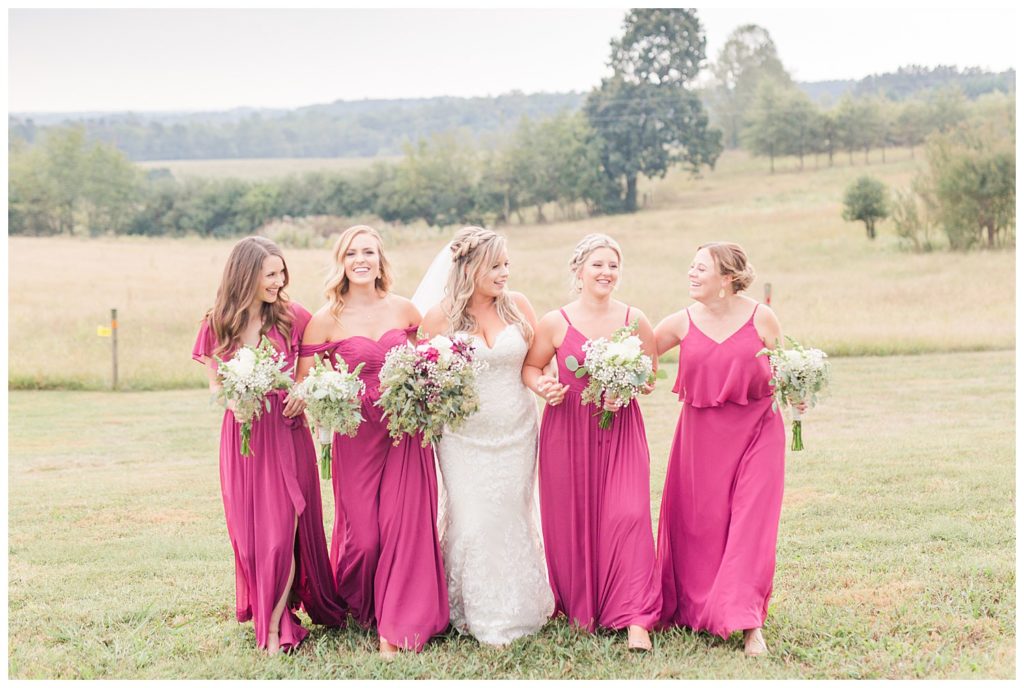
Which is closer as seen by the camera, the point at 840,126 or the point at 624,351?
the point at 624,351

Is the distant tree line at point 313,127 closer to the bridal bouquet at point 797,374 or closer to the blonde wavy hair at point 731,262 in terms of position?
the blonde wavy hair at point 731,262

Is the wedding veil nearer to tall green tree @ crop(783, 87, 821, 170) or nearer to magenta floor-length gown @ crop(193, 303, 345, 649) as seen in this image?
magenta floor-length gown @ crop(193, 303, 345, 649)

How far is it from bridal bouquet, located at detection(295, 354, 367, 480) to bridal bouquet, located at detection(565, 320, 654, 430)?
1.35m

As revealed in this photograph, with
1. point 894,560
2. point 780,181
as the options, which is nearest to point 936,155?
point 780,181

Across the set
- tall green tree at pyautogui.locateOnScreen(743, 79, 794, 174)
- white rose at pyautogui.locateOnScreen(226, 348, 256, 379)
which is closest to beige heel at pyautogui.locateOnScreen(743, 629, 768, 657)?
white rose at pyautogui.locateOnScreen(226, 348, 256, 379)

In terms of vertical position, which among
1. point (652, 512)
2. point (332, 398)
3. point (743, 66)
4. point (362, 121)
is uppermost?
point (743, 66)

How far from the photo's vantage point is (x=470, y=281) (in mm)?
6805

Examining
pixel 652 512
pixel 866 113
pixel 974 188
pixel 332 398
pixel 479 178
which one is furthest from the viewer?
pixel 866 113

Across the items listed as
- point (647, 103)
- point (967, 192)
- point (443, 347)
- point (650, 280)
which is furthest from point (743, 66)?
point (443, 347)

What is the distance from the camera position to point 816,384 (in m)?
6.41

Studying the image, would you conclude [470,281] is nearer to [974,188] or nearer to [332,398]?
[332,398]

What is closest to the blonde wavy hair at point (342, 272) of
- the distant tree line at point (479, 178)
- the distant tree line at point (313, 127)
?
the distant tree line at point (479, 178)

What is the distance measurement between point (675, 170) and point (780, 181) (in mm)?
6320

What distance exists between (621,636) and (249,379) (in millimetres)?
2721
